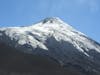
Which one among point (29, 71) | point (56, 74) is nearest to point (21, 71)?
point (29, 71)

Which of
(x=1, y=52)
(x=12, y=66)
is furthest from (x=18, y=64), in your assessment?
(x=1, y=52)

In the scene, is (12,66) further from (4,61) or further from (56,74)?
(56,74)

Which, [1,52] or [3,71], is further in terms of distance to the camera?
[1,52]

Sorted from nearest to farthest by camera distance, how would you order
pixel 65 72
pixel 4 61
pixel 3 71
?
pixel 3 71, pixel 4 61, pixel 65 72

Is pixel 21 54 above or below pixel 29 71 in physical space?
above

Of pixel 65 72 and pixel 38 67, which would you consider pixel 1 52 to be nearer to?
pixel 38 67

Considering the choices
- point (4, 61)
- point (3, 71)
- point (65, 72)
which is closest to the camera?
point (3, 71)

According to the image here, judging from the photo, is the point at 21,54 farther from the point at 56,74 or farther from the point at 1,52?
the point at 56,74

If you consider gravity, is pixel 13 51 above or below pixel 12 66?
above

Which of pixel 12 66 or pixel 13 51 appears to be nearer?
pixel 12 66
